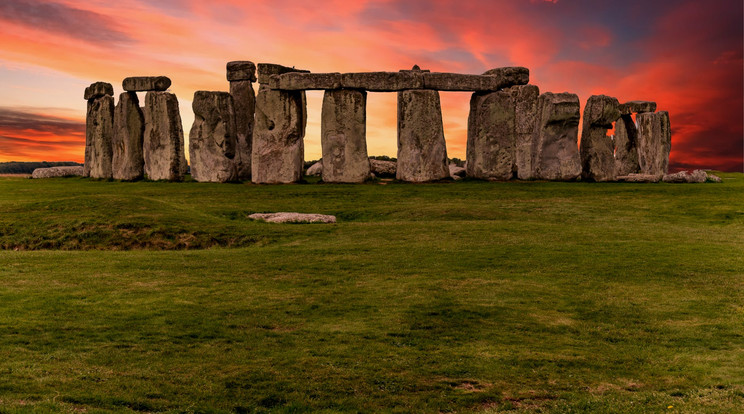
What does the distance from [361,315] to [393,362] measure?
2.14 meters

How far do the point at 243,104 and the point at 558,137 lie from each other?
16.0 m

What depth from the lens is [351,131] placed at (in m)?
31.2

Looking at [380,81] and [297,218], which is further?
[380,81]

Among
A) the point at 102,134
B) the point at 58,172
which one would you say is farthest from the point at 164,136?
the point at 58,172

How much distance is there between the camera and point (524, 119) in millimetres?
36844

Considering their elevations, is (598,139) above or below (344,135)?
above

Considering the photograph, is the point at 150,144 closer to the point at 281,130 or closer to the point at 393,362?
the point at 281,130

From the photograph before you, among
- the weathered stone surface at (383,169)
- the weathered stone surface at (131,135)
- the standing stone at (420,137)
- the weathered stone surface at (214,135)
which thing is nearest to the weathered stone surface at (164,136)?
the weathered stone surface at (214,135)

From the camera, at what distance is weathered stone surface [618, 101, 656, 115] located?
41.6 meters

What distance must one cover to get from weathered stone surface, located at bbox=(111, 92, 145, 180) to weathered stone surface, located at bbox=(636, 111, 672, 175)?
1121 inches

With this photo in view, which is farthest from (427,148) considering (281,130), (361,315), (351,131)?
(361,315)

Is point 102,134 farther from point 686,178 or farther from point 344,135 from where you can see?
point 686,178

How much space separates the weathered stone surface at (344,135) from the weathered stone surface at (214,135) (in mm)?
4993

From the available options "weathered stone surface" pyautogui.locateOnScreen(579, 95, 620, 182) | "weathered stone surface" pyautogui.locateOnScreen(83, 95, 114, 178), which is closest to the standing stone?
"weathered stone surface" pyautogui.locateOnScreen(579, 95, 620, 182)
